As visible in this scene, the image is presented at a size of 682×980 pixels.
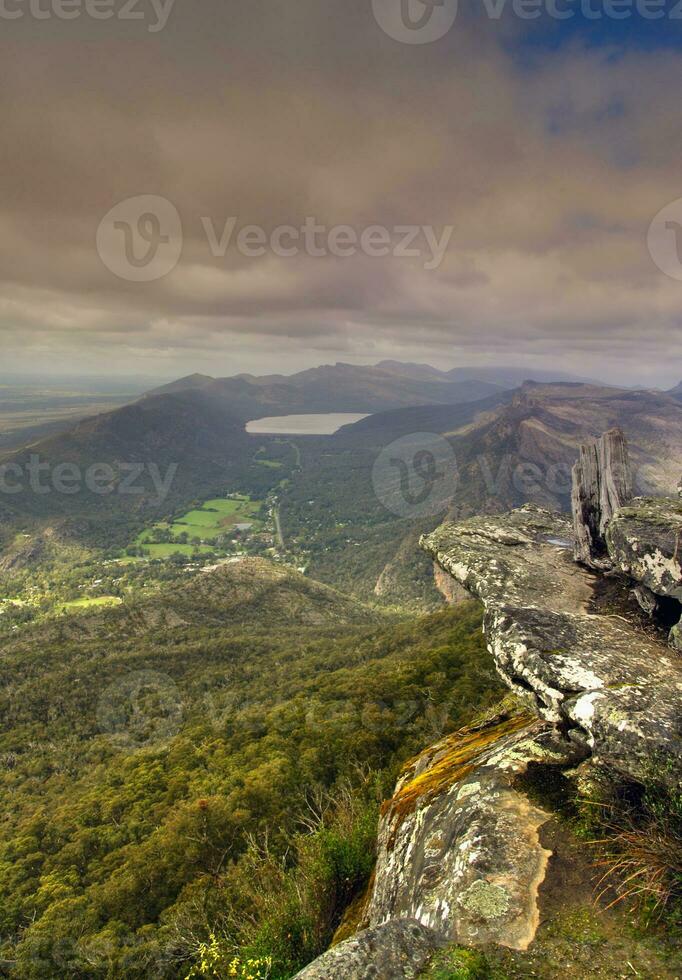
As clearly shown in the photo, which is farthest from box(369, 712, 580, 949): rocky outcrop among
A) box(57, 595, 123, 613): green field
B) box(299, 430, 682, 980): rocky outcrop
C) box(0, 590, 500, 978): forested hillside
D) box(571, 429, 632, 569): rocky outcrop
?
box(57, 595, 123, 613): green field

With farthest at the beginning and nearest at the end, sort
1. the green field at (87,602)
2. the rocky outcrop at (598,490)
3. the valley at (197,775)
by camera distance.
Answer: the green field at (87,602)
the valley at (197,775)
the rocky outcrop at (598,490)

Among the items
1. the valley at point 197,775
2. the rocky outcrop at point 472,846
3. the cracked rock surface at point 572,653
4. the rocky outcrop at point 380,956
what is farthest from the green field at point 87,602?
the rocky outcrop at point 380,956

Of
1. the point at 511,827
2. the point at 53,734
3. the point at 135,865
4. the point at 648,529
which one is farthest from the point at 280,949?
the point at 53,734

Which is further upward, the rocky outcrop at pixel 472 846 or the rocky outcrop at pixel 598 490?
the rocky outcrop at pixel 598 490

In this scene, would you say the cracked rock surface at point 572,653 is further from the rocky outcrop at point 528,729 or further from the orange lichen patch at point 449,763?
the orange lichen patch at point 449,763

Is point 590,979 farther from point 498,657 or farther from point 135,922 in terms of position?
point 135,922

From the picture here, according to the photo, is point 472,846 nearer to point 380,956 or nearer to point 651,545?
point 380,956
